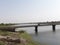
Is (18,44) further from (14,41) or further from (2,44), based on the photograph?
(2,44)

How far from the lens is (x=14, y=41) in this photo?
13.5 m

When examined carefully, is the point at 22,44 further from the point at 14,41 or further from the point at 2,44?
the point at 2,44

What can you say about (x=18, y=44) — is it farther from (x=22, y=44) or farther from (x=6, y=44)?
(x=6, y=44)

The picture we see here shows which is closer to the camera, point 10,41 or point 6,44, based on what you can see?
point 6,44

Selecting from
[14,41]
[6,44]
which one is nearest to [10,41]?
[14,41]

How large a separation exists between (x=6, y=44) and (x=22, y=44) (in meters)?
1.65

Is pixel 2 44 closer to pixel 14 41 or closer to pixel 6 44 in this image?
pixel 6 44

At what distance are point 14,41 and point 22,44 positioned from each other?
0.72m

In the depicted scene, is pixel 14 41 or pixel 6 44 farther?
pixel 14 41

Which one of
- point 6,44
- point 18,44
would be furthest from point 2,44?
point 18,44

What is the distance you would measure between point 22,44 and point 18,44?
358 millimetres

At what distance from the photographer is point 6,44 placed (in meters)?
12.0

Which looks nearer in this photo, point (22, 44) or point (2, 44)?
point (2, 44)

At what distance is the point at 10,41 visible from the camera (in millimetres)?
13523
